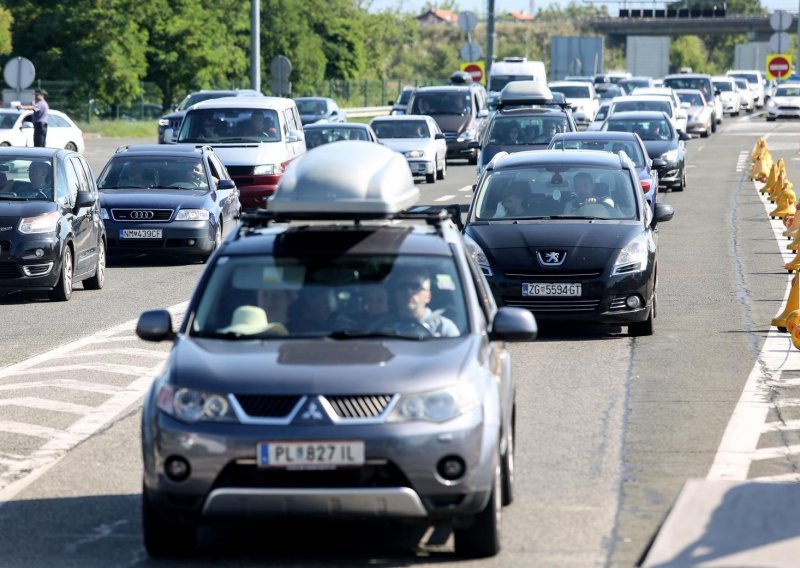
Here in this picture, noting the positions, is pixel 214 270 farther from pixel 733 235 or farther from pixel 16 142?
pixel 16 142

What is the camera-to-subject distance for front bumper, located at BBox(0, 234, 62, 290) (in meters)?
17.9

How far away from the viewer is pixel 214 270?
831 centimetres

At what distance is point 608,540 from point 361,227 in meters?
1.85

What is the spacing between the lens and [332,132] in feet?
126

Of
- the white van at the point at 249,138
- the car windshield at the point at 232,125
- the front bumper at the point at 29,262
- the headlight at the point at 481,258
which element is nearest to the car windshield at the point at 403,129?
the white van at the point at 249,138

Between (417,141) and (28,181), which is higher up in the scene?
(28,181)

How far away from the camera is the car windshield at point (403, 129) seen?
40219mm

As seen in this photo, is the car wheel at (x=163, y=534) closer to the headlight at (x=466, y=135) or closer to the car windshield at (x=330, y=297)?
the car windshield at (x=330, y=297)

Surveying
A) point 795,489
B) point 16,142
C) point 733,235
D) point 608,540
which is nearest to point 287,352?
point 608,540

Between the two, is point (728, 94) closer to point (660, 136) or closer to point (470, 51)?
point (470, 51)

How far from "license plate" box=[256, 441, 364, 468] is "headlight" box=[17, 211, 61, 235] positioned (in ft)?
37.2

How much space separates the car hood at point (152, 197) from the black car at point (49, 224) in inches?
78.2

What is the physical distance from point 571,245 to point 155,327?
7.24 meters

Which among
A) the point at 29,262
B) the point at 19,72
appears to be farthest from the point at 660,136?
the point at 29,262
